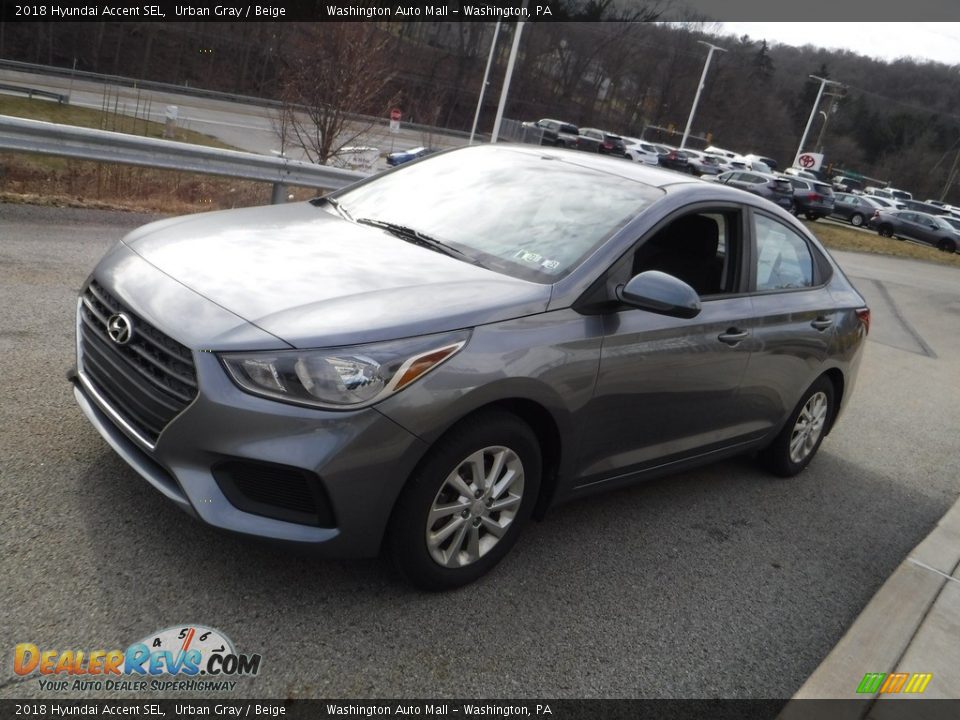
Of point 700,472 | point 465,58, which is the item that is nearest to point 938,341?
point 700,472

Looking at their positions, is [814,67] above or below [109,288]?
above

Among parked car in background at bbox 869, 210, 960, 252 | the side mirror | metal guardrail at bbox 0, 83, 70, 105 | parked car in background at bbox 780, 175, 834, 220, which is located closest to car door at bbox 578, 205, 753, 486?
the side mirror

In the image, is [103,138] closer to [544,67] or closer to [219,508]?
[219,508]

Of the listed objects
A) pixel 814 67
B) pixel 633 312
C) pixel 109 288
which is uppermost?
pixel 814 67

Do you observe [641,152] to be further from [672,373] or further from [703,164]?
[672,373]

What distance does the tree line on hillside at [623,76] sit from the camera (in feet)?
178

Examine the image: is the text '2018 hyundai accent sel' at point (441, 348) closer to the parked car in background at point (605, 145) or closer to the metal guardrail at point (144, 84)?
the metal guardrail at point (144, 84)

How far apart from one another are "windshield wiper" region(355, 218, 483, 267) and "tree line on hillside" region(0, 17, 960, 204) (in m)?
38.3

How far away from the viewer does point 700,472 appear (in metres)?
5.32

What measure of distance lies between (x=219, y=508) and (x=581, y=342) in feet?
4.99

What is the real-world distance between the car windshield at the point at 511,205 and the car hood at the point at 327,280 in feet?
0.66

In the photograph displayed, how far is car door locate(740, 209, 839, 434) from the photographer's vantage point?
4.53 m

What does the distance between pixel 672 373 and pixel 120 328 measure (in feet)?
7.72

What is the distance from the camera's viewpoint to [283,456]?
2766mm
